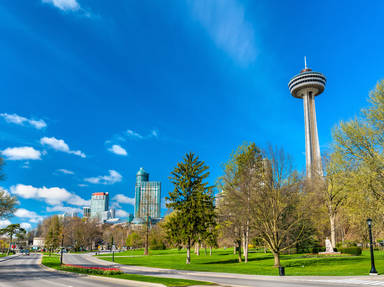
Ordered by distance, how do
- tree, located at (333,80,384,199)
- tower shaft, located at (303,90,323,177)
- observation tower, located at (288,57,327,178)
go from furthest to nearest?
1. observation tower, located at (288,57,327,178)
2. tower shaft, located at (303,90,323,177)
3. tree, located at (333,80,384,199)

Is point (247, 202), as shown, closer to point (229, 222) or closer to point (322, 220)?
point (229, 222)

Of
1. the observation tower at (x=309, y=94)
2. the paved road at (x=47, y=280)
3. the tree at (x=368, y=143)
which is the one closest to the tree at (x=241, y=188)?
the tree at (x=368, y=143)

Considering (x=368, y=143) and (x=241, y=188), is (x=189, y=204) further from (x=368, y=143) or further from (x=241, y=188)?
(x=368, y=143)

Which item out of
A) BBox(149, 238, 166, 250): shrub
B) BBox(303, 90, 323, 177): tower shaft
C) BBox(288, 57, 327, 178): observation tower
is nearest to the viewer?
BBox(149, 238, 166, 250): shrub

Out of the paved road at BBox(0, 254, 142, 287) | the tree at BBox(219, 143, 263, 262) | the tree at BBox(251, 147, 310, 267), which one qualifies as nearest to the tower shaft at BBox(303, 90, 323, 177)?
the tree at BBox(219, 143, 263, 262)

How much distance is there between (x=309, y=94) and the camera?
142 meters

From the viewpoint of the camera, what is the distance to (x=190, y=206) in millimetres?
36812

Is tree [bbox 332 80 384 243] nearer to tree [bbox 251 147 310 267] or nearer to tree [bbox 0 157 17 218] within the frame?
tree [bbox 251 147 310 267]

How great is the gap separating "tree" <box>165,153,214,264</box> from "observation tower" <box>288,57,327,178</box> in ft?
318

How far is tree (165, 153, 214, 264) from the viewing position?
35844 millimetres

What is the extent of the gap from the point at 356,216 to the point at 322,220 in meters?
21.6

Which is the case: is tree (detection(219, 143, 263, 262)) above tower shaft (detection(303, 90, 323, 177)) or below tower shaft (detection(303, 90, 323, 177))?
below

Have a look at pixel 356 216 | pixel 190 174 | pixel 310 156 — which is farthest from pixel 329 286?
pixel 310 156

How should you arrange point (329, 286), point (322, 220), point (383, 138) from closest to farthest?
point (329, 286), point (383, 138), point (322, 220)
